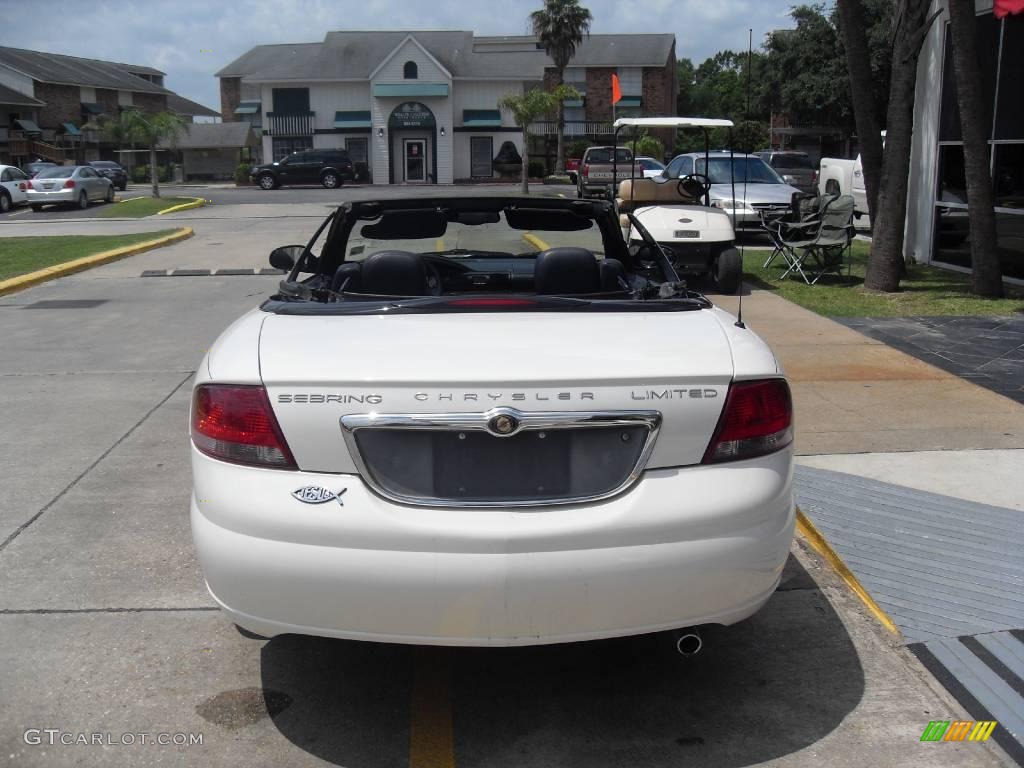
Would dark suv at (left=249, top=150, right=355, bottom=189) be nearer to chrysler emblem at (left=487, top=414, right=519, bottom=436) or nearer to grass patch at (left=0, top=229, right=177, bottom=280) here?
grass patch at (left=0, top=229, right=177, bottom=280)

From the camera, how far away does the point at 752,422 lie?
319 centimetres

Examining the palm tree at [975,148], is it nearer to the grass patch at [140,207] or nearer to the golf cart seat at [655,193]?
the golf cart seat at [655,193]

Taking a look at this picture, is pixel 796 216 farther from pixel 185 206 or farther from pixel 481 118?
pixel 481 118

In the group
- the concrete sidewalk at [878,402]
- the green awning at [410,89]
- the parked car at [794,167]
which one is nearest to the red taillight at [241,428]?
the concrete sidewalk at [878,402]

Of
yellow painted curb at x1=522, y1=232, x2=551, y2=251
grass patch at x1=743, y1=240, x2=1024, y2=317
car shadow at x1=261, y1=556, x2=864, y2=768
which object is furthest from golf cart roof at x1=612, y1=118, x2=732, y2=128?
car shadow at x1=261, y1=556, x2=864, y2=768

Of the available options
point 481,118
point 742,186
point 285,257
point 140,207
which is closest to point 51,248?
point 742,186

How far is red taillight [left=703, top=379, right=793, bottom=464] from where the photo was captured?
10.3 feet

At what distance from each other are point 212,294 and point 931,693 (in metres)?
11.0

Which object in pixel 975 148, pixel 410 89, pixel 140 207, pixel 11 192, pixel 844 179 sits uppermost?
pixel 410 89

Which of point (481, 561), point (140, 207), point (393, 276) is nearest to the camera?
point (481, 561)

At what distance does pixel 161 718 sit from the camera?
11.2ft

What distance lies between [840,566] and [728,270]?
7.13 m

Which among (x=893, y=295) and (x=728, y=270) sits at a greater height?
(x=728, y=270)

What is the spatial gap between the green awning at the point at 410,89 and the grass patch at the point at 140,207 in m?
20.2
